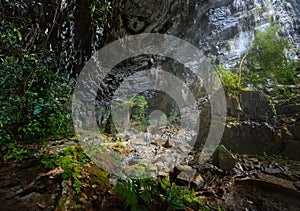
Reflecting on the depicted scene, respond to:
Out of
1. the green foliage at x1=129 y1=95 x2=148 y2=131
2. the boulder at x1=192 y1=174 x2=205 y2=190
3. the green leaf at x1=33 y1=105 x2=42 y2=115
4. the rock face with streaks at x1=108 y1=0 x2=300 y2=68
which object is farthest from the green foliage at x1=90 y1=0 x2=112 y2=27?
the boulder at x1=192 y1=174 x2=205 y2=190

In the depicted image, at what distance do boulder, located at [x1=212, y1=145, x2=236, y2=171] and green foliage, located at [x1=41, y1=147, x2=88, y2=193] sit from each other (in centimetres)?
306

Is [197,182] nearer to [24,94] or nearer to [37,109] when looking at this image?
[37,109]

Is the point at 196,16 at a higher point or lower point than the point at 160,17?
higher

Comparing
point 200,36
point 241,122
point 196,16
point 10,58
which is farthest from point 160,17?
point 10,58

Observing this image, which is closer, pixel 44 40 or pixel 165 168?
pixel 44 40

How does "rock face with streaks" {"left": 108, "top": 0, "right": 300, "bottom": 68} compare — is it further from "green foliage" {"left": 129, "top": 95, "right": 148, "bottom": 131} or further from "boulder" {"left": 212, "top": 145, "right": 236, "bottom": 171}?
"boulder" {"left": 212, "top": 145, "right": 236, "bottom": 171}

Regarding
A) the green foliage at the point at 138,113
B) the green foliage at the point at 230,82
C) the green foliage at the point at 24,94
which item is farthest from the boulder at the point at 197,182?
the green foliage at the point at 138,113

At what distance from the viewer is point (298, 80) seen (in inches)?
240

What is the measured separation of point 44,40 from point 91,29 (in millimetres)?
1619

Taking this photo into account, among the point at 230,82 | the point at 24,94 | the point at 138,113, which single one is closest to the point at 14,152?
the point at 24,94

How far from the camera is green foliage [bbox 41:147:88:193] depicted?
6.21 ft

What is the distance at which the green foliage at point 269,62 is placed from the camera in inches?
252

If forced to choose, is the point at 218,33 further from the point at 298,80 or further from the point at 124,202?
the point at 124,202

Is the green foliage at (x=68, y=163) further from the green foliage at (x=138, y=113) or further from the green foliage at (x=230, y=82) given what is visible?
the green foliage at (x=230, y=82)
